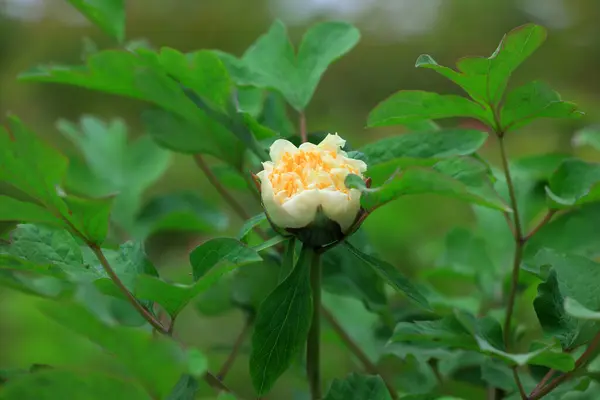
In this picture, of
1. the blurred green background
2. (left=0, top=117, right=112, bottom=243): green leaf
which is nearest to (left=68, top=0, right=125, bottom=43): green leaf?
(left=0, top=117, right=112, bottom=243): green leaf

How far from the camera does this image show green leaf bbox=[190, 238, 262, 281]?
0.22 m

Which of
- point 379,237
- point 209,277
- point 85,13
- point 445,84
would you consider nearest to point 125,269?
point 209,277

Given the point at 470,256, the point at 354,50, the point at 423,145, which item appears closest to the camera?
the point at 423,145

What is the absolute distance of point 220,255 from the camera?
238mm

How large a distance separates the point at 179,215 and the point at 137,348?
0.78 feet

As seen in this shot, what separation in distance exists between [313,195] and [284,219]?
0.01 metres

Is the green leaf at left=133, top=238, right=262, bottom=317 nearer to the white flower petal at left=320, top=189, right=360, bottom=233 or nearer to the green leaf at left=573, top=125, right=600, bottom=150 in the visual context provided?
the white flower petal at left=320, top=189, right=360, bottom=233

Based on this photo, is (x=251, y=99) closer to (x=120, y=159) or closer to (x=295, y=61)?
(x=295, y=61)

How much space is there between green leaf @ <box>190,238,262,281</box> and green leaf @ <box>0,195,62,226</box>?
0.16 ft

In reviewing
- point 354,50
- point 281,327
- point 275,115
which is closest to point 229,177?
point 275,115

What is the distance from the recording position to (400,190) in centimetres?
23

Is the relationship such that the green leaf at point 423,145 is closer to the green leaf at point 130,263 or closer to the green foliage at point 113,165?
the green leaf at point 130,263

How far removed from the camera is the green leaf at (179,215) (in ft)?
1.38

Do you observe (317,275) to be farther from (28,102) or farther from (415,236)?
(28,102)
